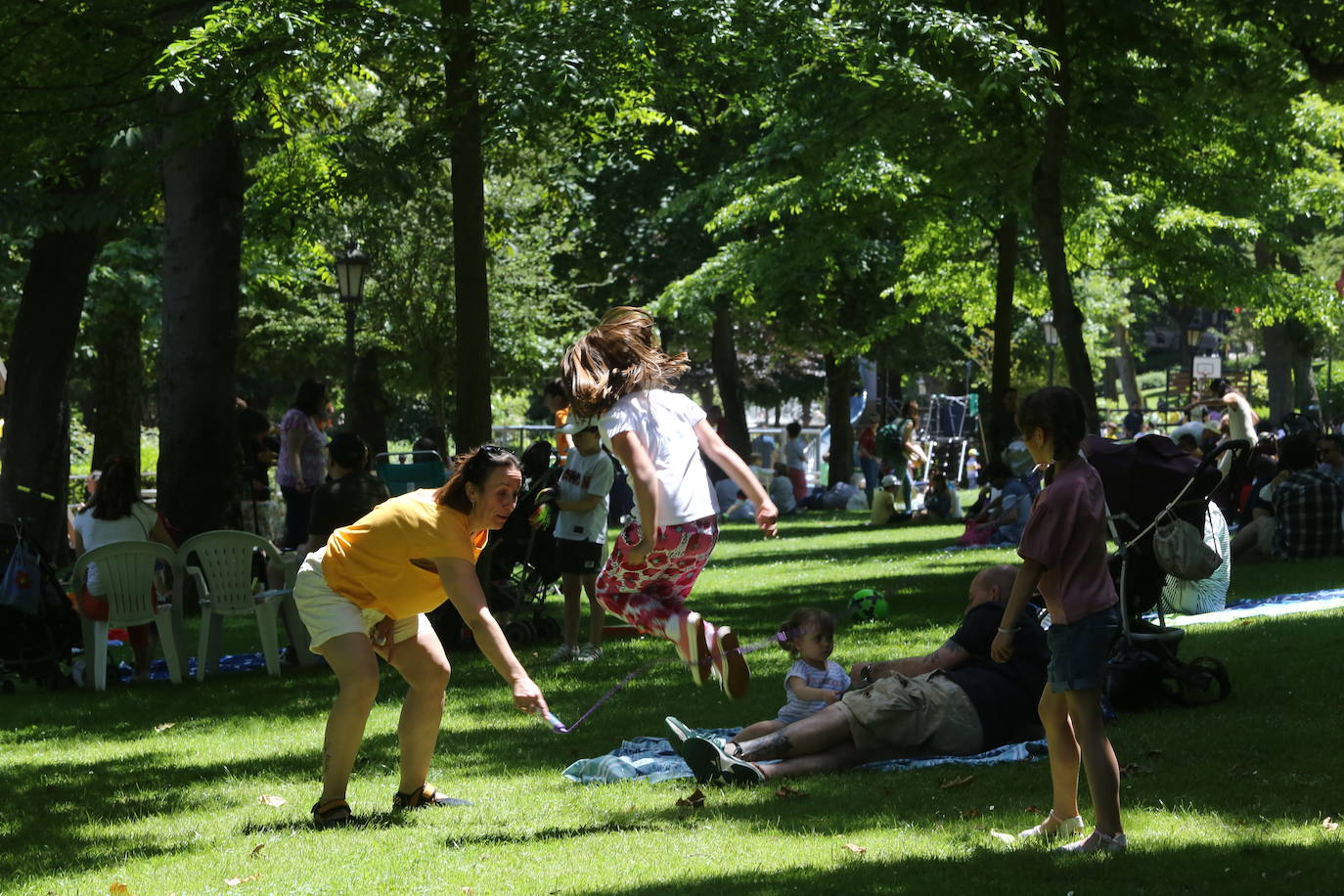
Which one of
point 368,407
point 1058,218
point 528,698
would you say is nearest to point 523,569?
point 1058,218

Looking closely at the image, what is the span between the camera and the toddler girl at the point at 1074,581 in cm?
567

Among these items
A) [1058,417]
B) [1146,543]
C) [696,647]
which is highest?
[1058,417]

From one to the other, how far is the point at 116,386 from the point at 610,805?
21.9m

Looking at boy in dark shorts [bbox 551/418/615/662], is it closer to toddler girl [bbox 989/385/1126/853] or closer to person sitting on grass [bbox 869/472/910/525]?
toddler girl [bbox 989/385/1126/853]

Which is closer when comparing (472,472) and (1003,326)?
(472,472)

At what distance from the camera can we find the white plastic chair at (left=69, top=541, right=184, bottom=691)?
1159 centimetres

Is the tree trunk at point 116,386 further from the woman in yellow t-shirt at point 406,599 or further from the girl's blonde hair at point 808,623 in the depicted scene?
the woman in yellow t-shirt at point 406,599

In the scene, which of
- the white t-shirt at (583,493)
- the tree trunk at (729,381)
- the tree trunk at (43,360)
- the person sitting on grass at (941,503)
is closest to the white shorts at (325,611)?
the white t-shirt at (583,493)

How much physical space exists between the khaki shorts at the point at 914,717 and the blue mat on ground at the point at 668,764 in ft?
0.23

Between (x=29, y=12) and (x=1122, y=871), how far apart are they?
10.7 metres

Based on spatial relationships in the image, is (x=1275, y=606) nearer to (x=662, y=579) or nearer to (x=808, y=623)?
(x=808, y=623)

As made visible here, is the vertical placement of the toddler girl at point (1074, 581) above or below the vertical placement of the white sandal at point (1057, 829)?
above

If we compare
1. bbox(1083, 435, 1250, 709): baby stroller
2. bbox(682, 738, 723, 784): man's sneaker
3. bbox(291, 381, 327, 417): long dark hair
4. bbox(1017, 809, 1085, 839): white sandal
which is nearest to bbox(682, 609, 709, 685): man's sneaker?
bbox(682, 738, 723, 784): man's sneaker

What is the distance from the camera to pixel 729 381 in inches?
1518
